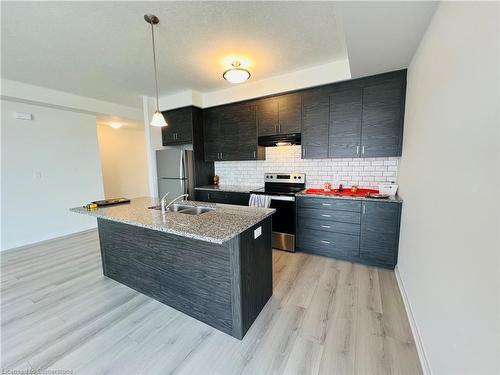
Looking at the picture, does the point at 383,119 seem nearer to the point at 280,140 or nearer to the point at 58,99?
the point at 280,140

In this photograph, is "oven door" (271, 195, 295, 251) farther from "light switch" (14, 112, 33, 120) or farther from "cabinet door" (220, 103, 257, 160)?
"light switch" (14, 112, 33, 120)

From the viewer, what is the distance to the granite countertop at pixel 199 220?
1.35 metres

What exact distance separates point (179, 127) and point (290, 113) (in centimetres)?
215

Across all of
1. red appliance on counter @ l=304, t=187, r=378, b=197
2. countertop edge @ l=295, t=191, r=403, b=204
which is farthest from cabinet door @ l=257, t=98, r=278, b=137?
red appliance on counter @ l=304, t=187, r=378, b=197

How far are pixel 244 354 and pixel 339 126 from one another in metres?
2.76

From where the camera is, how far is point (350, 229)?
268 centimetres

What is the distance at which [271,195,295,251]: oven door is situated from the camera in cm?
299

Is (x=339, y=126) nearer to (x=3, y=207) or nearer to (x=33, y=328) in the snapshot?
(x=33, y=328)

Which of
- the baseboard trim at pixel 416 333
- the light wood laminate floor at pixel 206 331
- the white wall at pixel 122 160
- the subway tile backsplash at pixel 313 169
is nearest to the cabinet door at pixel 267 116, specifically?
the subway tile backsplash at pixel 313 169

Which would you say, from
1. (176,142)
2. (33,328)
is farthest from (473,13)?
(176,142)

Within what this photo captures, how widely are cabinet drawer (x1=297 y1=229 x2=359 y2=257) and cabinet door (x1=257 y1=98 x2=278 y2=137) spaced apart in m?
1.69

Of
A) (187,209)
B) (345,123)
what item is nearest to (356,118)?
(345,123)

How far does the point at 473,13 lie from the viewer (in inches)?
37.6

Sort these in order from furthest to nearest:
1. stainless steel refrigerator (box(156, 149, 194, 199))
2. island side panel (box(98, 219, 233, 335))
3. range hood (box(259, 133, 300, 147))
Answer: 1. stainless steel refrigerator (box(156, 149, 194, 199))
2. range hood (box(259, 133, 300, 147))
3. island side panel (box(98, 219, 233, 335))
